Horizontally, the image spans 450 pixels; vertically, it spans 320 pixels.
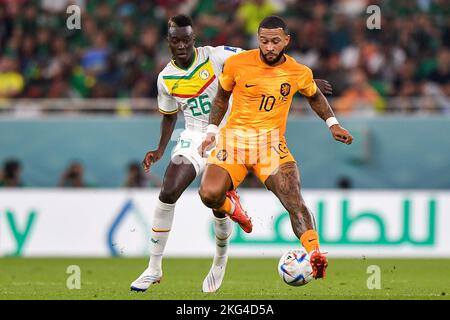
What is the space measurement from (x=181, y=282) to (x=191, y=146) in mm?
1930

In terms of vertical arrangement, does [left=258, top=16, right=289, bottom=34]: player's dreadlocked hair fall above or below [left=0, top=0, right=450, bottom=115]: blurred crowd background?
above

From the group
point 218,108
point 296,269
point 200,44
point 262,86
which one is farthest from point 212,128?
point 200,44

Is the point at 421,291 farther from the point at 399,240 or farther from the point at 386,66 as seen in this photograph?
the point at 386,66

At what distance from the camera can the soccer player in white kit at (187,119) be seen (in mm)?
11375

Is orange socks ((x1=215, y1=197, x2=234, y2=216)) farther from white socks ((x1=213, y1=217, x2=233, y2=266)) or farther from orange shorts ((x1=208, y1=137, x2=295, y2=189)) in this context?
white socks ((x1=213, y1=217, x2=233, y2=266))

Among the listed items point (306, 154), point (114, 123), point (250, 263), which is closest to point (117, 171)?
point (114, 123)

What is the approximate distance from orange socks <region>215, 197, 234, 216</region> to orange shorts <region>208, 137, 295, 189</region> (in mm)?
201

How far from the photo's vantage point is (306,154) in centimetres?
2014

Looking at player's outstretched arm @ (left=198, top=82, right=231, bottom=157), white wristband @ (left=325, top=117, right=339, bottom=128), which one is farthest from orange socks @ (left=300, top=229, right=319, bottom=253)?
player's outstretched arm @ (left=198, top=82, right=231, bottom=157)

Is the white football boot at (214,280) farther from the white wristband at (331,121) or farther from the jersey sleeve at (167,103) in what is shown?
the white wristband at (331,121)

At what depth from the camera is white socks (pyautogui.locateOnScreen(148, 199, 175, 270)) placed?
37.4 feet

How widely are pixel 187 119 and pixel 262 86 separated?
1.40 meters

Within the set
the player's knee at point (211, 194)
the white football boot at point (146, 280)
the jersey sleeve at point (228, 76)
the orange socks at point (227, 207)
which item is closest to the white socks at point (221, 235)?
the orange socks at point (227, 207)

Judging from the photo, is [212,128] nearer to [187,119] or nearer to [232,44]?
[187,119]
